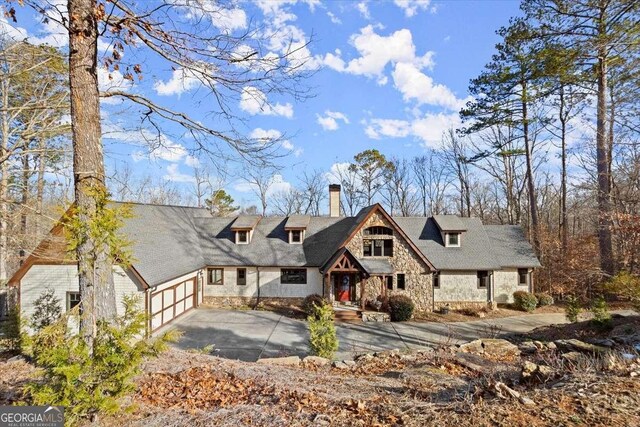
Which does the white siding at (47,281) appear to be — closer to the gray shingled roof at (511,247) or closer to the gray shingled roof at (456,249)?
the gray shingled roof at (456,249)

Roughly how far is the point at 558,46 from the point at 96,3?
652 inches

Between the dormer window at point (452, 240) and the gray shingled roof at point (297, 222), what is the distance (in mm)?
9188

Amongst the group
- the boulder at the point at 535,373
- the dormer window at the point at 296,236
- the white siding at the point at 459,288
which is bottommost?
the white siding at the point at 459,288

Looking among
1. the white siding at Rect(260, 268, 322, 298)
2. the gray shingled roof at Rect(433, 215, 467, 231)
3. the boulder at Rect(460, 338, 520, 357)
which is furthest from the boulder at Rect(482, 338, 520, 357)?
the gray shingled roof at Rect(433, 215, 467, 231)

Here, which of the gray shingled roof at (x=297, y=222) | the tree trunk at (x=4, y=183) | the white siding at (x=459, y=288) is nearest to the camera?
the tree trunk at (x=4, y=183)

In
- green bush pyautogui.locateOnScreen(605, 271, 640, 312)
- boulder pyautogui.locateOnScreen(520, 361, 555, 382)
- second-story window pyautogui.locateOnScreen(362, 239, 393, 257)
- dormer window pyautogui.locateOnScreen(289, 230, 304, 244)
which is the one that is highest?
dormer window pyautogui.locateOnScreen(289, 230, 304, 244)

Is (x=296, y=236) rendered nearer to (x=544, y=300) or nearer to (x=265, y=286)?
(x=265, y=286)

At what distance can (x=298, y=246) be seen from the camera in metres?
20.3

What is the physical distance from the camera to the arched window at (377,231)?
60.6ft

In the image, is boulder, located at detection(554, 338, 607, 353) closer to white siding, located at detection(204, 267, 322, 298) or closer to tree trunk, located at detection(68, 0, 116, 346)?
tree trunk, located at detection(68, 0, 116, 346)

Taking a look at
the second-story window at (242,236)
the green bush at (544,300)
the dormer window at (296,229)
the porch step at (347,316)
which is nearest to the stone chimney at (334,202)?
the dormer window at (296,229)

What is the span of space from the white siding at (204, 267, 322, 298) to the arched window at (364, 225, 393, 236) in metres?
3.89

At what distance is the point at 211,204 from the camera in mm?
37469

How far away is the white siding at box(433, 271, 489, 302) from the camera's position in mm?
18766
